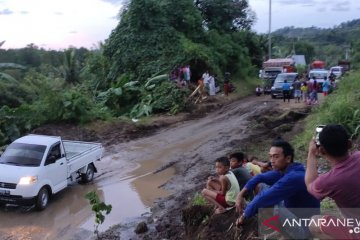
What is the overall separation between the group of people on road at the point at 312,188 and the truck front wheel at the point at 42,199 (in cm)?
670

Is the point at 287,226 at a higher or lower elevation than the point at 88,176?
higher

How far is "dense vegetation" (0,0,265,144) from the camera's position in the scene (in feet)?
70.1

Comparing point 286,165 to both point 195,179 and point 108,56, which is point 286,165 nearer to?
point 195,179

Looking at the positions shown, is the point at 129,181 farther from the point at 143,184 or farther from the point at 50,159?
the point at 50,159

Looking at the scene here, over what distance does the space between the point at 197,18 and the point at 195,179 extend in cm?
Answer: 2188

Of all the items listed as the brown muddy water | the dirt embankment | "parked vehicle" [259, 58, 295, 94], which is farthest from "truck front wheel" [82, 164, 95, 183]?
"parked vehicle" [259, 58, 295, 94]

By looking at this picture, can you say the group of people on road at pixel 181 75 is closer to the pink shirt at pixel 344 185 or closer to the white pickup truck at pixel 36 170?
the white pickup truck at pixel 36 170

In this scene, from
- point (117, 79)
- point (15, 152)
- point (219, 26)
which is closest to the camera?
point (15, 152)

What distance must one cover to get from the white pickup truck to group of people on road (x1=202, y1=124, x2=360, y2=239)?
6638 mm

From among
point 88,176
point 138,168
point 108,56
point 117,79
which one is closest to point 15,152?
point 88,176

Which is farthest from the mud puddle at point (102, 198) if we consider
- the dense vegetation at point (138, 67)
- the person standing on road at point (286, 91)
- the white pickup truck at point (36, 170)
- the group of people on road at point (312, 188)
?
the person standing on road at point (286, 91)

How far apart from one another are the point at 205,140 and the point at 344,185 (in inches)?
622

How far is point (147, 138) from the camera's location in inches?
811

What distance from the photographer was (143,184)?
46.2 feet
